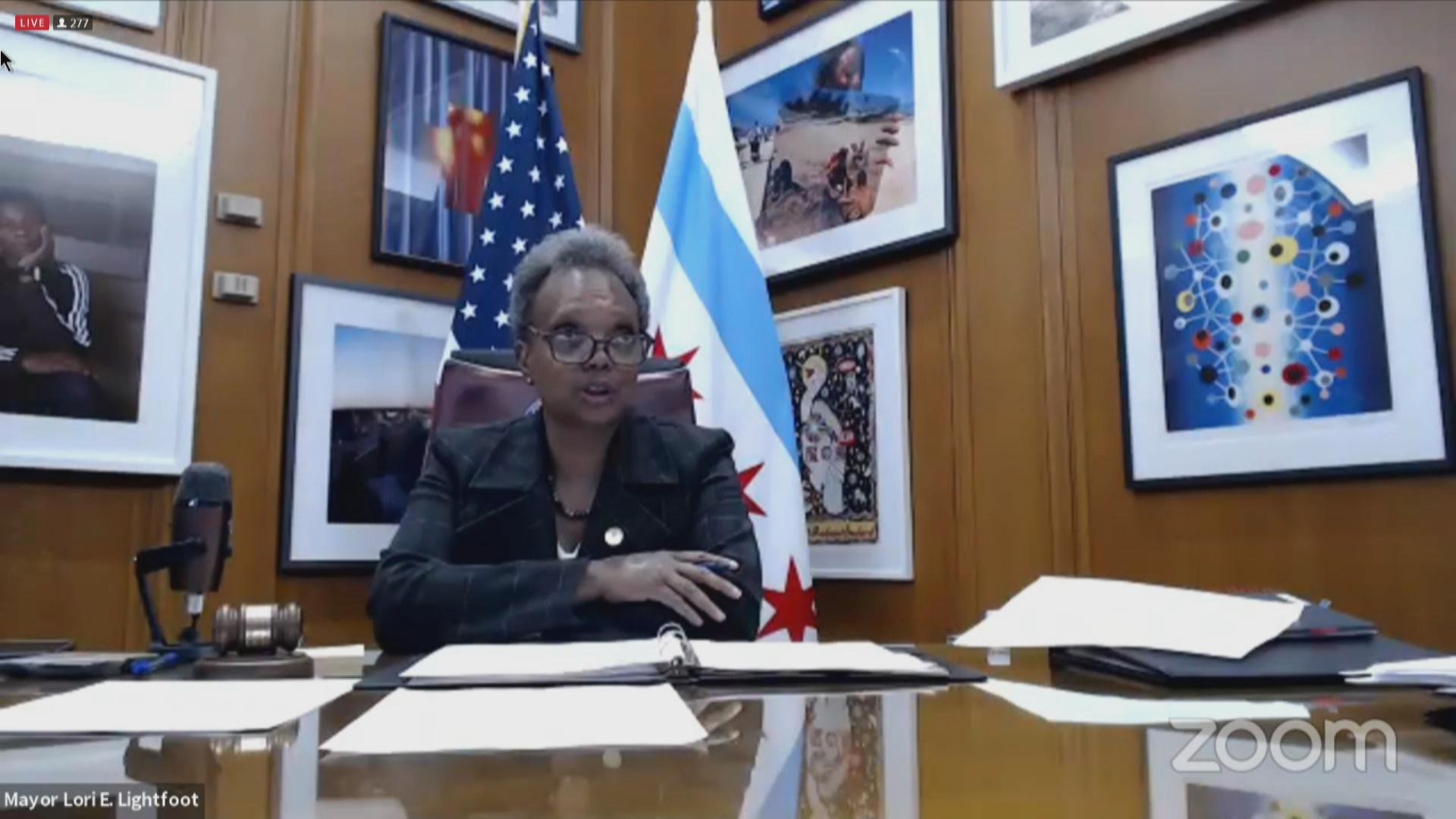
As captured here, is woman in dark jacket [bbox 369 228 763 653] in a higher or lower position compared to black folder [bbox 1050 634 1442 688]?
higher

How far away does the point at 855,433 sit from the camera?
8.63ft

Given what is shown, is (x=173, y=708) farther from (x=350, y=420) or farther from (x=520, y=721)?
(x=350, y=420)

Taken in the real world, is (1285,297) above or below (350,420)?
above

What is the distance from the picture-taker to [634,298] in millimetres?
1956

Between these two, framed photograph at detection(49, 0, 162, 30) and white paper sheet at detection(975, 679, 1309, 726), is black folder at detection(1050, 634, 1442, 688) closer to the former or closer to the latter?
white paper sheet at detection(975, 679, 1309, 726)

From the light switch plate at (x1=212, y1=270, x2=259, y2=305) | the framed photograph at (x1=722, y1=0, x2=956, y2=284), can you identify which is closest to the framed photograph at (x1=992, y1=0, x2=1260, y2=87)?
the framed photograph at (x1=722, y1=0, x2=956, y2=284)

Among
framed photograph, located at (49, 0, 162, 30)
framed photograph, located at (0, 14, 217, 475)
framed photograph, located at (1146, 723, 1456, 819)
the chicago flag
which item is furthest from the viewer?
the chicago flag

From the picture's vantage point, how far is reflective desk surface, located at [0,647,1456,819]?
0.44 m

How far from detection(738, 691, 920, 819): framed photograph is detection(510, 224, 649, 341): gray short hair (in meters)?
1.23

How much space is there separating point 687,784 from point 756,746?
106mm

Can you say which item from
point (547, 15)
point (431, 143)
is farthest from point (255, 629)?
point (547, 15)

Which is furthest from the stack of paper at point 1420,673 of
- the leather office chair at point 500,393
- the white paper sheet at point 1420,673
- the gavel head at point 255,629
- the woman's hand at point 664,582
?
the leather office chair at point 500,393

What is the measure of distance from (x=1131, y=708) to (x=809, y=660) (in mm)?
284

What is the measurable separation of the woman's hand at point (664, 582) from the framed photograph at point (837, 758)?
53 centimetres
